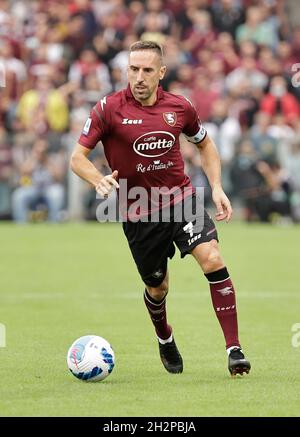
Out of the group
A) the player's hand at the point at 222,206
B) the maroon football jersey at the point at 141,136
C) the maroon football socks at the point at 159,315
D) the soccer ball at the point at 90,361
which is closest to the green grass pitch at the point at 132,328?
the soccer ball at the point at 90,361

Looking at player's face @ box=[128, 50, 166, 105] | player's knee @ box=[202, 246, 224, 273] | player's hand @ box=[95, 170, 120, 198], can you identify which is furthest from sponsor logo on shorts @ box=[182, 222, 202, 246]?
player's face @ box=[128, 50, 166, 105]

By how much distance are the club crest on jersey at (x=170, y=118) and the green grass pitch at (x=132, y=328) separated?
1.89 m

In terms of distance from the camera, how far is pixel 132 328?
439 inches

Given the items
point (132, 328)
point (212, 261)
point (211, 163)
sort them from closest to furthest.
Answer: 1. point (212, 261)
2. point (211, 163)
3. point (132, 328)

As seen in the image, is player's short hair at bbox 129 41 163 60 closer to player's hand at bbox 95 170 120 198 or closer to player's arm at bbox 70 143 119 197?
player's arm at bbox 70 143 119 197

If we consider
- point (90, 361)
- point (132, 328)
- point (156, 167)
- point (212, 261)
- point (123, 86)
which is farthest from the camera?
point (123, 86)

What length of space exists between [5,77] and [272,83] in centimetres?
589

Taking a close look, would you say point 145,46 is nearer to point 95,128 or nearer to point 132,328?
point 95,128

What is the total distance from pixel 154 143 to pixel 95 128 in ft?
1.50

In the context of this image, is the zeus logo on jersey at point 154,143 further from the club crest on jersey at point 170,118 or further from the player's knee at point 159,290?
the player's knee at point 159,290

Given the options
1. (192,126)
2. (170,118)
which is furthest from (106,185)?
(192,126)

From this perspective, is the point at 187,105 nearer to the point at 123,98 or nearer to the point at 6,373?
the point at 123,98

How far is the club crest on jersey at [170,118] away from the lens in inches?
336
